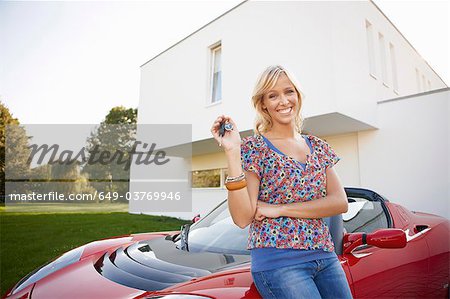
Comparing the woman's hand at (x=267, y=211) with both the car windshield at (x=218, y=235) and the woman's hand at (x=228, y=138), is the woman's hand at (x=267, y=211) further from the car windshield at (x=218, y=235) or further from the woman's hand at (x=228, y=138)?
the car windshield at (x=218, y=235)

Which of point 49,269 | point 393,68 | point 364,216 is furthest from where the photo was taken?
point 393,68

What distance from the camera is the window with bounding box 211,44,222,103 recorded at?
28.8 feet

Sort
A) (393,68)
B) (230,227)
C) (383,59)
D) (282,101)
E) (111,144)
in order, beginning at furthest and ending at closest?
(111,144)
(393,68)
(383,59)
(230,227)
(282,101)

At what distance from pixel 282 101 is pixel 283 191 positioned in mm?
392

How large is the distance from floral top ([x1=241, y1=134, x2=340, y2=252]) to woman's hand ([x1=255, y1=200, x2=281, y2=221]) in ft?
0.10

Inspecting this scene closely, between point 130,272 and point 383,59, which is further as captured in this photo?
point 383,59

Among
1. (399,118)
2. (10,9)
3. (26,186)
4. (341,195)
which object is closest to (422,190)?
A: (399,118)

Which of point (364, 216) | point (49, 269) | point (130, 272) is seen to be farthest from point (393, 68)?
point (49, 269)

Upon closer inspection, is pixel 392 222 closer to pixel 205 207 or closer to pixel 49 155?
pixel 205 207

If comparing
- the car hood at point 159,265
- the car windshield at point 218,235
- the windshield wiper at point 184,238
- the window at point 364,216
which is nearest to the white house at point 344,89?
the window at point 364,216

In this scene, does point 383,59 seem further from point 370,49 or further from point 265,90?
point 265,90

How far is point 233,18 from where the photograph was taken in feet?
26.7

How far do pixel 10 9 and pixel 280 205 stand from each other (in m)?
3.89

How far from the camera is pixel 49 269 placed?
2.03 metres
